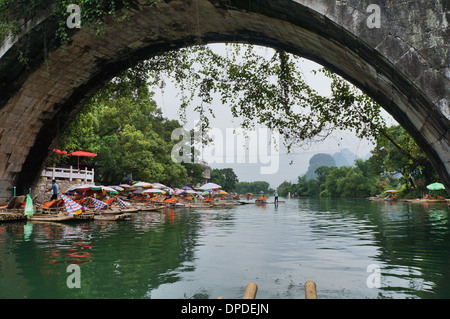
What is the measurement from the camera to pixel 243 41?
386 inches

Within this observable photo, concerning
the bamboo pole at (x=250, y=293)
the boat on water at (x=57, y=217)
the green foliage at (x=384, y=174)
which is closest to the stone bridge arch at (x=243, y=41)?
the boat on water at (x=57, y=217)

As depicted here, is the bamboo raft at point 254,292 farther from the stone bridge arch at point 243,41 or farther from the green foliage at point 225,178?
the green foliage at point 225,178

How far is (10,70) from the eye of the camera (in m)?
10.1

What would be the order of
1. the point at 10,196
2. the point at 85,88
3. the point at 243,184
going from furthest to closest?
the point at 243,184 → the point at 10,196 → the point at 85,88

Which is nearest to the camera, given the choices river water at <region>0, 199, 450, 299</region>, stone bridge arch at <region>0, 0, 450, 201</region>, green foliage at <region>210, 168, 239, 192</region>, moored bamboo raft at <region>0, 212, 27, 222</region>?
river water at <region>0, 199, 450, 299</region>

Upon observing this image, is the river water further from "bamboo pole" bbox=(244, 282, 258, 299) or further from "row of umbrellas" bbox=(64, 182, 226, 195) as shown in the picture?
"row of umbrellas" bbox=(64, 182, 226, 195)

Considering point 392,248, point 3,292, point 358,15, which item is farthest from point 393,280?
point 3,292

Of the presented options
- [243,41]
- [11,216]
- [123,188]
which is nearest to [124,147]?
[123,188]

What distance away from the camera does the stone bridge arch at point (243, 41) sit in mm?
5426

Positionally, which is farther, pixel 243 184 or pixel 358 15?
pixel 243 184

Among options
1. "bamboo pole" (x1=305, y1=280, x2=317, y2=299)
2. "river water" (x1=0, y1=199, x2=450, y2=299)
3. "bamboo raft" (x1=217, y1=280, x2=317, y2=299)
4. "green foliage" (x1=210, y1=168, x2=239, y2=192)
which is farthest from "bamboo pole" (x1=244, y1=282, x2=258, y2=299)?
"green foliage" (x1=210, y1=168, x2=239, y2=192)

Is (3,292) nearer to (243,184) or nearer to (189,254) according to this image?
(189,254)

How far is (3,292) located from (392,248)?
8796 mm

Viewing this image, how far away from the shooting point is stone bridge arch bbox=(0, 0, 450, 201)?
5.43m
